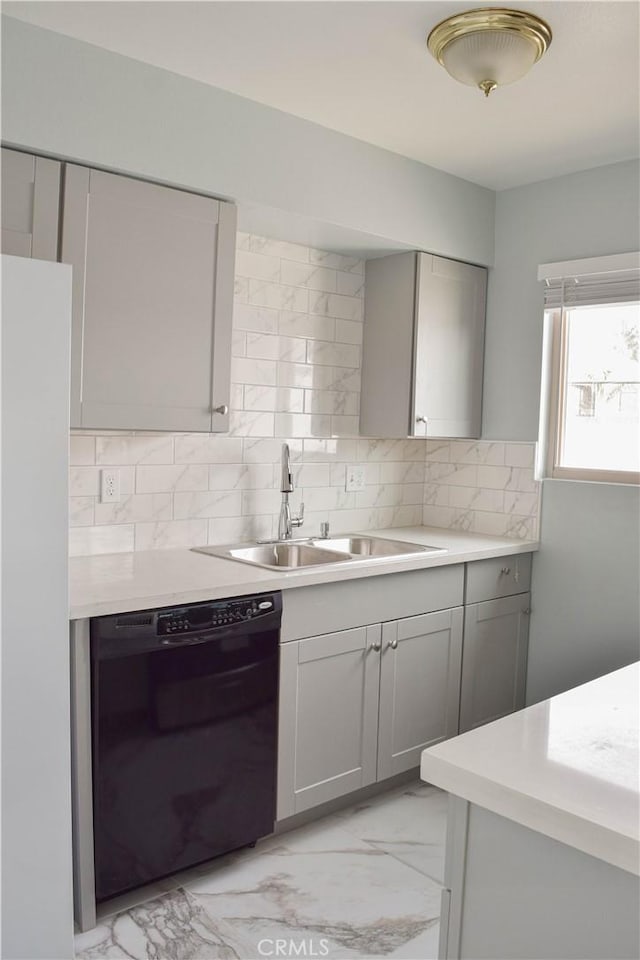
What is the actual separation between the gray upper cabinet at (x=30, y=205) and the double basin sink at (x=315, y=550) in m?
1.21

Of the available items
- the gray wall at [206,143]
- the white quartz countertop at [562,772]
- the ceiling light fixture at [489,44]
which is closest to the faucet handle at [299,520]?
the gray wall at [206,143]

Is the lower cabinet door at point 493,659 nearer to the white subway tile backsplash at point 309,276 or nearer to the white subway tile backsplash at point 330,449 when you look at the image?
the white subway tile backsplash at point 330,449

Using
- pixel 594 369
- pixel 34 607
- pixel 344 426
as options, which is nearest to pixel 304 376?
pixel 344 426

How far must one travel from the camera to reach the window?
10.8 ft

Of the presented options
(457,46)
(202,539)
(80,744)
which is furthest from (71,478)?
(457,46)

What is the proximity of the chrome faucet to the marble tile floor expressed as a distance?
1.10m

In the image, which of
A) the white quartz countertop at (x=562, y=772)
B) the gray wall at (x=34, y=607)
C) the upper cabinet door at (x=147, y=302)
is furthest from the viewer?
the upper cabinet door at (x=147, y=302)

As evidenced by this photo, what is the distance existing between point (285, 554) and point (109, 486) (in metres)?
0.79

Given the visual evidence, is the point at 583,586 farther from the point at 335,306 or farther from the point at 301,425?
the point at 335,306

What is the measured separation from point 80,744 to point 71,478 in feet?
3.11

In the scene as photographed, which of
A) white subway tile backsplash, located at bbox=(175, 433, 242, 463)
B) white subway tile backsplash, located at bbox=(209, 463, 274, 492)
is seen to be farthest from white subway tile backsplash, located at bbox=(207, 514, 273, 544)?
white subway tile backsplash, located at bbox=(175, 433, 242, 463)

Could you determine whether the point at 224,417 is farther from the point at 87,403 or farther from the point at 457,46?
the point at 457,46

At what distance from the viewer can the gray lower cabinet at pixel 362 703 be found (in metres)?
2.67

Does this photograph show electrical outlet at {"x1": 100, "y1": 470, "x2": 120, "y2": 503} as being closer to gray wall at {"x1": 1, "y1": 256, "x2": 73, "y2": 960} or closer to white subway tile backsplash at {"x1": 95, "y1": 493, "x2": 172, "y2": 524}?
white subway tile backsplash at {"x1": 95, "y1": 493, "x2": 172, "y2": 524}
